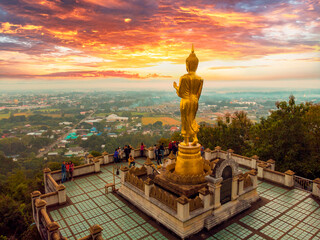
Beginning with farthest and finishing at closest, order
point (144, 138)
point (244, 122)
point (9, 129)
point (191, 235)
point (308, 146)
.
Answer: point (9, 129)
point (144, 138)
point (244, 122)
point (308, 146)
point (191, 235)

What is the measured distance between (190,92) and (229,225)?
22.8 feet

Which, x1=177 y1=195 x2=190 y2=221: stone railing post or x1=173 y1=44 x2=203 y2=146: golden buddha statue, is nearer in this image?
x1=177 y1=195 x2=190 y2=221: stone railing post

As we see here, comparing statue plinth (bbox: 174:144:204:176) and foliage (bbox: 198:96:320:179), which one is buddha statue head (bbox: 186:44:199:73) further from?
foliage (bbox: 198:96:320:179)

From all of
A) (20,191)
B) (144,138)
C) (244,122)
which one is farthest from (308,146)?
(144,138)

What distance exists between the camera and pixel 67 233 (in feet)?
33.9

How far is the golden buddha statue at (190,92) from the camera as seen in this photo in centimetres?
1250

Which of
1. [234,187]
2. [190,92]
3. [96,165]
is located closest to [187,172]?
[234,187]

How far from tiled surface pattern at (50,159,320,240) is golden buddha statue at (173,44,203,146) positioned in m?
4.68

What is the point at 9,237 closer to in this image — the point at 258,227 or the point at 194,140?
the point at 194,140

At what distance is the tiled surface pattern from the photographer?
10109 millimetres

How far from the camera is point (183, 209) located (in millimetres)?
9742

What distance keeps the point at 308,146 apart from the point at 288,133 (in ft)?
6.14

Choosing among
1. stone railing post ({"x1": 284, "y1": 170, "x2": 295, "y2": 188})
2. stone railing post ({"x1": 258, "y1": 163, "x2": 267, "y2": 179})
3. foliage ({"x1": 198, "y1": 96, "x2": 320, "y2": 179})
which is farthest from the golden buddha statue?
foliage ({"x1": 198, "y1": 96, "x2": 320, "y2": 179})

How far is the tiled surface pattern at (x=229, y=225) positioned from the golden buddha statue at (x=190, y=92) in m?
4.68
